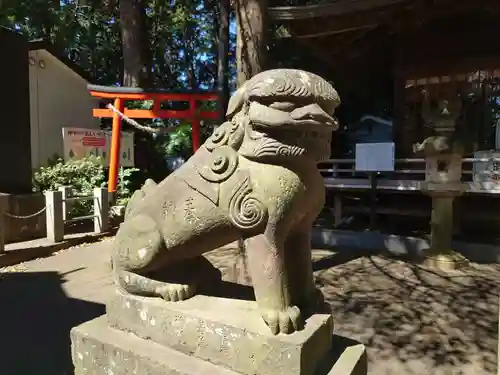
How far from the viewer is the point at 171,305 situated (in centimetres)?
195

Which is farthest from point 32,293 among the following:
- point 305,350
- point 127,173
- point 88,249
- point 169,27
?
point 169,27

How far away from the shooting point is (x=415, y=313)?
4160 mm

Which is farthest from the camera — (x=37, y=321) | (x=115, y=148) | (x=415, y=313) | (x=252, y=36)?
(x=115, y=148)

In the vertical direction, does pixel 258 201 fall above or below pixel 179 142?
below

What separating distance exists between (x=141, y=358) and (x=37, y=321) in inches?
107

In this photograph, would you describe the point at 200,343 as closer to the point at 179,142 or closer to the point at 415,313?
the point at 415,313

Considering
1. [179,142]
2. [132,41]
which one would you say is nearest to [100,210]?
[132,41]

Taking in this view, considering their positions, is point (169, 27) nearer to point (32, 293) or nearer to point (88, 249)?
point (88, 249)

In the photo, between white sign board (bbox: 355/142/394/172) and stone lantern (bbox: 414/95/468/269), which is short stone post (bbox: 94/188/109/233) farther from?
stone lantern (bbox: 414/95/468/269)

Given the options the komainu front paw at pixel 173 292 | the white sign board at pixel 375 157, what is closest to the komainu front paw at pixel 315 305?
the komainu front paw at pixel 173 292

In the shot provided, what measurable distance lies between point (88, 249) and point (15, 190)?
1.91m

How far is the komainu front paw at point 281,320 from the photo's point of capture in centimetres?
166

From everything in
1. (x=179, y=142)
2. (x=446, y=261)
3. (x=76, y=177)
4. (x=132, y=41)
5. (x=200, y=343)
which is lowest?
(x=446, y=261)

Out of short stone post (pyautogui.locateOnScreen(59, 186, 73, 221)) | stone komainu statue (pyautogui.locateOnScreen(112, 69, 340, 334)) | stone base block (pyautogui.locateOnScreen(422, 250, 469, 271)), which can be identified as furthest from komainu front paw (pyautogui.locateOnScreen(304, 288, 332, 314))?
short stone post (pyautogui.locateOnScreen(59, 186, 73, 221))
